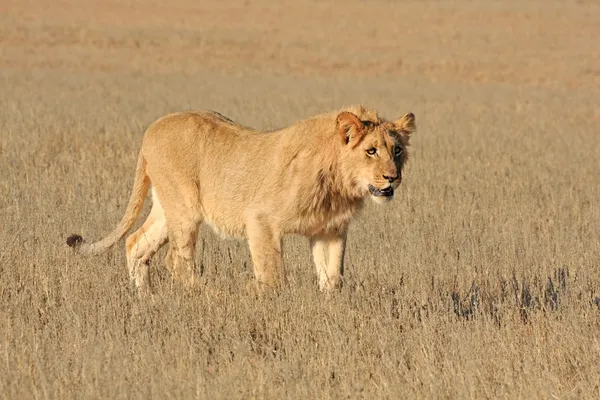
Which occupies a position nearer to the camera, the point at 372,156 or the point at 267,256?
the point at 372,156

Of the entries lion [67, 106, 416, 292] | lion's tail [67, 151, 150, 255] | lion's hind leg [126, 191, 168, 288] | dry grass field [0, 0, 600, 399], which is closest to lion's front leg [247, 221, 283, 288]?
lion [67, 106, 416, 292]

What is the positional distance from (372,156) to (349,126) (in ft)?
0.79

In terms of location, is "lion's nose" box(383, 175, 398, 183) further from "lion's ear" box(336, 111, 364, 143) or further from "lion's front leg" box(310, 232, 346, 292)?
"lion's front leg" box(310, 232, 346, 292)

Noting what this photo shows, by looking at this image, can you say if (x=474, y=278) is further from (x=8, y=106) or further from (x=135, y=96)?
(x=135, y=96)

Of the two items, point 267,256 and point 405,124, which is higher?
point 405,124

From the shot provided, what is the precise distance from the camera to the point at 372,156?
6.43 meters

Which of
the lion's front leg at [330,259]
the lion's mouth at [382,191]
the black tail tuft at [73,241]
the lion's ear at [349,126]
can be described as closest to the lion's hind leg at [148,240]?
the black tail tuft at [73,241]

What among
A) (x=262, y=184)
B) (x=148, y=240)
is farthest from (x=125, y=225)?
(x=262, y=184)

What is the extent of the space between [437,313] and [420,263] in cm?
159

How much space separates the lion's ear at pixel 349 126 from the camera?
6359 millimetres

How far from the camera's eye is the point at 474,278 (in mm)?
7363

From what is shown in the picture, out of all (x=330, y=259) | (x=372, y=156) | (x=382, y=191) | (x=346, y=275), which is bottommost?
(x=346, y=275)

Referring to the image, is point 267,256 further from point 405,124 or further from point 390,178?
point 405,124

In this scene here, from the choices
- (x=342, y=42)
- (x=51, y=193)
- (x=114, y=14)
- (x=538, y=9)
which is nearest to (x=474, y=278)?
(x=51, y=193)
